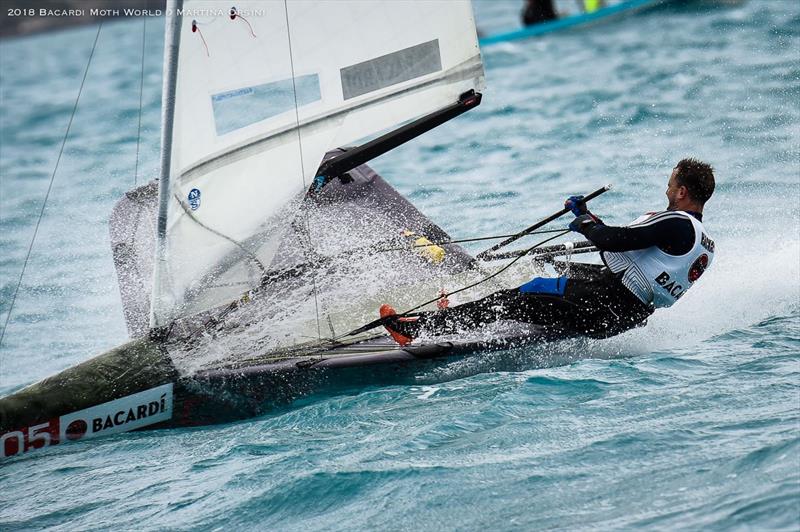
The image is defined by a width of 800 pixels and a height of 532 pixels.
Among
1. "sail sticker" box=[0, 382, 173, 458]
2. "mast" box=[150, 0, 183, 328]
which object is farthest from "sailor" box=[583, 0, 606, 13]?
"sail sticker" box=[0, 382, 173, 458]

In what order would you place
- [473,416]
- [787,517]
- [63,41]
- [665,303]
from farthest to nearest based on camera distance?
[63,41], [665,303], [473,416], [787,517]

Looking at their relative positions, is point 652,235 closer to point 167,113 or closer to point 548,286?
point 548,286

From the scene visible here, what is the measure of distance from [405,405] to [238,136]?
4.60 ft

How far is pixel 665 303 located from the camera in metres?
4.70

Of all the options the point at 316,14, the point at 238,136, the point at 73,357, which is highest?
the point at 316,14

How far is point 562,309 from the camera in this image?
4.77 m

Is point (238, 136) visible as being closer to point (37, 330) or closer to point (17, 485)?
point (17, 485)

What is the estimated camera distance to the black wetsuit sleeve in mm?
4473

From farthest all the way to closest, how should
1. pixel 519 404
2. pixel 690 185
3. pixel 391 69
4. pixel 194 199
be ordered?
pixel 391 69, pixel 194 199, pixel 690 185, pixel 519 404

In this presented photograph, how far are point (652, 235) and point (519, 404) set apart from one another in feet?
2.99

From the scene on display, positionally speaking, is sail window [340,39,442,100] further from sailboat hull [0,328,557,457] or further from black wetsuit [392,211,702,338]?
sailboat hull [0,328,557,457]

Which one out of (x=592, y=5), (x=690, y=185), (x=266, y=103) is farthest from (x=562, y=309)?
(x=592, y=5)

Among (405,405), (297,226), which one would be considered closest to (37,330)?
(297,226)

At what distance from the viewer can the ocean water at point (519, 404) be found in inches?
146
